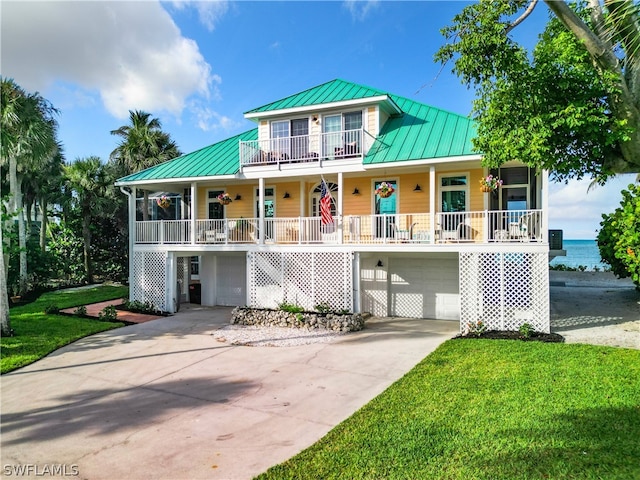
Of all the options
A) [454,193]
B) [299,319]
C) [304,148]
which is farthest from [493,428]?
[304,148]

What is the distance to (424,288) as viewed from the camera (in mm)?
13781

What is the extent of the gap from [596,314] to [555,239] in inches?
108

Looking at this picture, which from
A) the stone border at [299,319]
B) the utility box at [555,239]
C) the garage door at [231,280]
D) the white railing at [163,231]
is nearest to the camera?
the stone border at [299,319]

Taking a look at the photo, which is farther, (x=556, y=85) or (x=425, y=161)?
(x=425, y=161)

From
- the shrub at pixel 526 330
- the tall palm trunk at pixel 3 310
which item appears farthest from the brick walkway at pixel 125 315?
the shrub at pixel 526 330

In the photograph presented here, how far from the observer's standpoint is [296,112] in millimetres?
14781

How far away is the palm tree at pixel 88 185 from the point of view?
2159 cm

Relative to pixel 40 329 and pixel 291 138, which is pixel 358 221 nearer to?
pixel 291 138

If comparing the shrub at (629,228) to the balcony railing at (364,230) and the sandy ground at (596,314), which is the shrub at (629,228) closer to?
the sandy ground at (596,314)

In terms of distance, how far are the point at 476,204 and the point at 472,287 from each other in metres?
3.13

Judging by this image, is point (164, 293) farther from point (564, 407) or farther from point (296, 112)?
point (564, 407)

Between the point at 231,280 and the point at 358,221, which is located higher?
the point at 358,221

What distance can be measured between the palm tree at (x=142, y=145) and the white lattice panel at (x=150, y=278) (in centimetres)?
789

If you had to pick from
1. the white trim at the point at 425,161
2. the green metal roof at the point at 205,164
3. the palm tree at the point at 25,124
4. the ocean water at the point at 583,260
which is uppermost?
the palm tree at the point at 25,124
